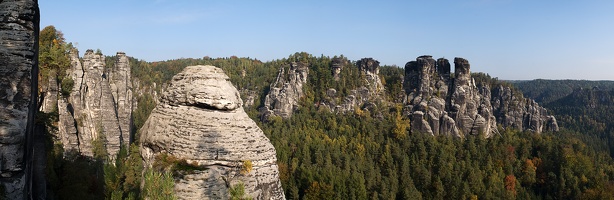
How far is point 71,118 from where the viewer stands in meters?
32.5

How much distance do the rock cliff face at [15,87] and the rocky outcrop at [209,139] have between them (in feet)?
11.2

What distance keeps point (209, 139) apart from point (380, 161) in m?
54.5

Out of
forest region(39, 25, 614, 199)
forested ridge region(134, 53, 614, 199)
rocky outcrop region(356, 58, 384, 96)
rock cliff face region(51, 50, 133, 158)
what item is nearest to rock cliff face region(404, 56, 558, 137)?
forest region(39, 25, 614, 199)

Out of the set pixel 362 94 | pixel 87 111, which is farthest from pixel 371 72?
pixel 87 111

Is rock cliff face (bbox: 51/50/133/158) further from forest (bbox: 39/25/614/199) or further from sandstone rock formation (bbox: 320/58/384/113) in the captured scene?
sandstone rock formation (bbox: 320/58/384/113)

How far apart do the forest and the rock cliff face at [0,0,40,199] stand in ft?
10.7

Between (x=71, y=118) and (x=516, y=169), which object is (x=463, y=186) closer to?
(x=516, y=169)

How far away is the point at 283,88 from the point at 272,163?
265 feet

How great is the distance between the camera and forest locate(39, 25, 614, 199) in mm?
27953

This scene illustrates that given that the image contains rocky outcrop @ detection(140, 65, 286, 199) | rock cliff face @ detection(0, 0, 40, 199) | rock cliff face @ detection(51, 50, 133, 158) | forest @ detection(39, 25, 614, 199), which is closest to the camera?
rock cliff face @ detection(0, 0, 40, 199)

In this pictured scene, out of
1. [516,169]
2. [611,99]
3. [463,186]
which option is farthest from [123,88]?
[611,99]

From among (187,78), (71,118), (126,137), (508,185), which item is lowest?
(508,185)

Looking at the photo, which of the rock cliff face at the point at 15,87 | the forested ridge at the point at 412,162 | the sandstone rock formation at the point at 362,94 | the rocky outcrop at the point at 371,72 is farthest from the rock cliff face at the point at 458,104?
the rock cliff face at the point at 15,87

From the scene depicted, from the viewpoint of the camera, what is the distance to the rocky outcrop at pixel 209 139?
1138 cm
